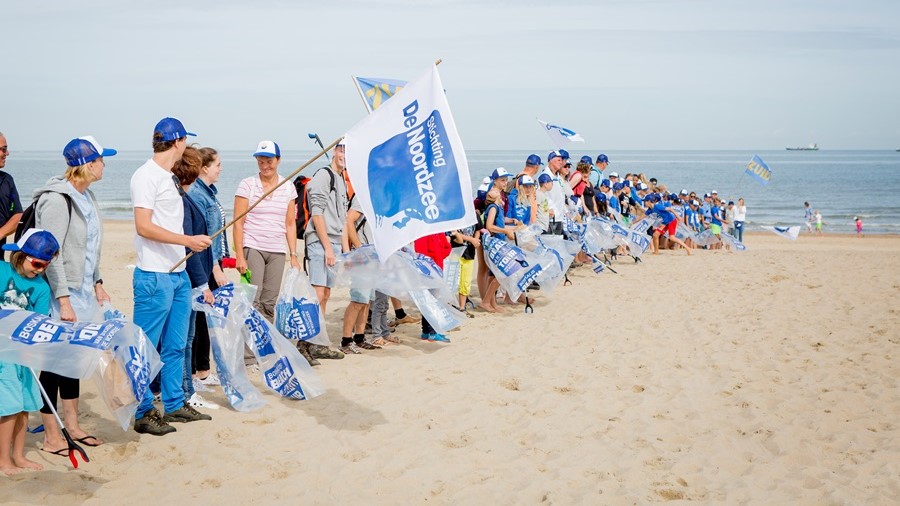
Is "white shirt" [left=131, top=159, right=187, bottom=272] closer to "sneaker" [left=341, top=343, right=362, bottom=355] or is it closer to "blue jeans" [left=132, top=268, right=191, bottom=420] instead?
"blue jeans" [left=132, top=268, right=191, bottom=420]

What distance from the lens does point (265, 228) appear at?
6.39 m

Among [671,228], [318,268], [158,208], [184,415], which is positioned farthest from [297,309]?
[671,228]

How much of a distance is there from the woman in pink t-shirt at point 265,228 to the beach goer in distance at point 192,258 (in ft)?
1.96

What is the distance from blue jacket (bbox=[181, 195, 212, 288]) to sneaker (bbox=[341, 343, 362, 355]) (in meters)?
2.04

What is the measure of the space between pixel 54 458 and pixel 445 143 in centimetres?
304

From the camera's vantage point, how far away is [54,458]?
457cm

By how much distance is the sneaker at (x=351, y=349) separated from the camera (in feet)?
24.2

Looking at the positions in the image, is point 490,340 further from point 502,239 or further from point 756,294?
point 756,294

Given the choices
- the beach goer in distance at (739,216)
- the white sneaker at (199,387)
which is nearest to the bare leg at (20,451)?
the white sneaker at (199,387)

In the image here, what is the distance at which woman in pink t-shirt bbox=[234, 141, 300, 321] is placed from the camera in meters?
6.29

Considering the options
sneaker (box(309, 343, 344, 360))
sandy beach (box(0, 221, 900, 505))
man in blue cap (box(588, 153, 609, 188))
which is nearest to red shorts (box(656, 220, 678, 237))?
man in blue cap (box(588, 153, 609, 188))

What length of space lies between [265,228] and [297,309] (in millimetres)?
725

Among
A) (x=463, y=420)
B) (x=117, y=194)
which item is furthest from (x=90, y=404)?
(x=117, y=194)

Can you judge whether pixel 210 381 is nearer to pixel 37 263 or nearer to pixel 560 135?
pixel 37 263
